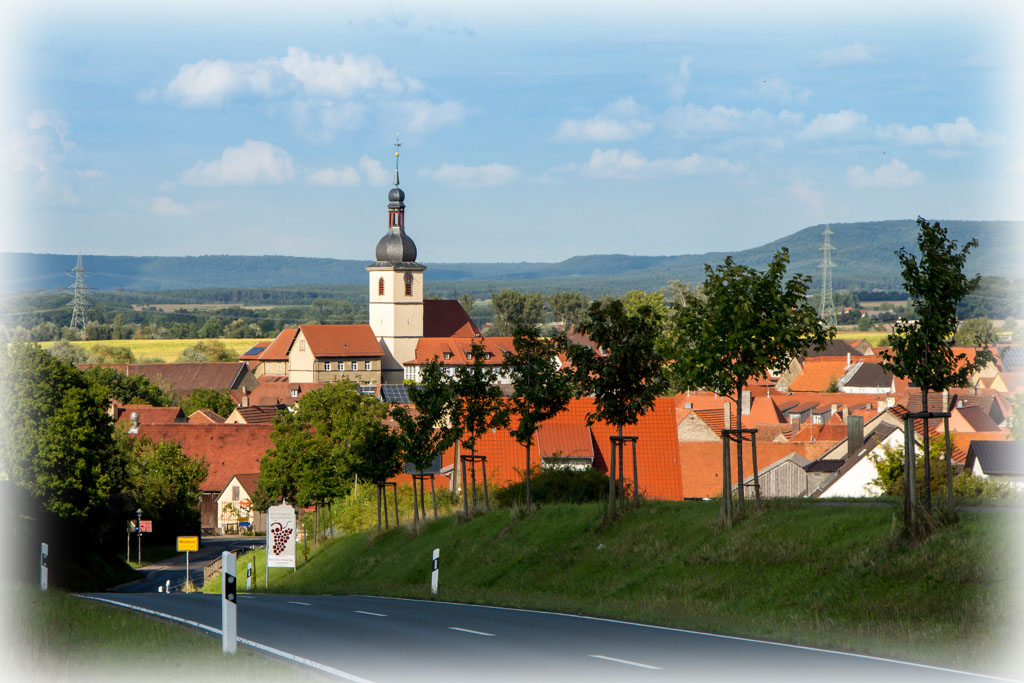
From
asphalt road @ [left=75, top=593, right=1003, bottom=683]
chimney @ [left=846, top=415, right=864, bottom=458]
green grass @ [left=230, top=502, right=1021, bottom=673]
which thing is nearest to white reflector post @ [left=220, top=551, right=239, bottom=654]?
asphalt road @ [left=75, top=593, right=1003, bottom=683]

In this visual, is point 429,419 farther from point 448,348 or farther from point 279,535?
point 448,348

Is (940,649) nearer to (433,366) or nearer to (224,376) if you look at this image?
(433,366)

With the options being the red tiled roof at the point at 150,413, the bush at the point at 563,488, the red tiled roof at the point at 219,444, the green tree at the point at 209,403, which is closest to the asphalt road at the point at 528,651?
the bush at the point at 563,488

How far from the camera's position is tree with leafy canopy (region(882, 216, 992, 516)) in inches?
783

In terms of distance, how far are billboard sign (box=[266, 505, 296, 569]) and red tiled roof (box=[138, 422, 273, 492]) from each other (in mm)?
59945

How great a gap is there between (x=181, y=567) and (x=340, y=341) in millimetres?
111284

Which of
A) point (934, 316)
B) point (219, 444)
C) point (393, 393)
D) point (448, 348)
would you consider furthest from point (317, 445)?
point (448, 348)

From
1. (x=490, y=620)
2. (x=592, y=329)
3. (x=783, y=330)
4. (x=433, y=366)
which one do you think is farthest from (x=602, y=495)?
(x=490, y=620)

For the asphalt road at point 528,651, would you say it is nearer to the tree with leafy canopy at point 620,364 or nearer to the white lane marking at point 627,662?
the white lane marking at point 627,662

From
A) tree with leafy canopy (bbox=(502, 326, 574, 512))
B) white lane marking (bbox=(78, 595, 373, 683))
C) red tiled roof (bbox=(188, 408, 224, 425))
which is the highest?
tree with leafy canopy (bbox=(502, 326, 574, 512))

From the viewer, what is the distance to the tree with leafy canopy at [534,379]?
33.7 meters

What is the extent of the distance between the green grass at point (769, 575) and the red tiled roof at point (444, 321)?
531 feet

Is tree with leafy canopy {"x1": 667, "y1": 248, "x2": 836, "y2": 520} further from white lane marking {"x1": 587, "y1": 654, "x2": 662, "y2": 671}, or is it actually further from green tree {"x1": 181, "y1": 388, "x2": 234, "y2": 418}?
green tree {"x1": 181, "y1": 388, "x2": 234, "y2": 418}

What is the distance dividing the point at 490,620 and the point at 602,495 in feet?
83.1
